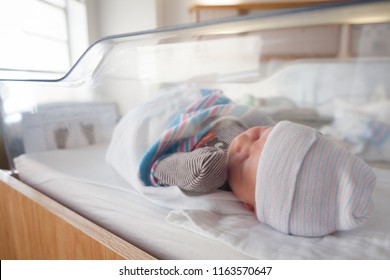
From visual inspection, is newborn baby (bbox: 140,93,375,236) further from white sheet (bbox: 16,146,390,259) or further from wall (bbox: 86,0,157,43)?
wall (bbox: 86,0,157,43)

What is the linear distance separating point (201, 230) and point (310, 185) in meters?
0.15

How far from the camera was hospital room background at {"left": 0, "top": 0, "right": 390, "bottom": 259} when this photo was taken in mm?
363

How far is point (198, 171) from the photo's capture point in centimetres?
41

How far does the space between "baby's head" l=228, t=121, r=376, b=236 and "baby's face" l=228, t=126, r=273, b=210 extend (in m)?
0.02

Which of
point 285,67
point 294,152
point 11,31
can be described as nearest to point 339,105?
point 285,67

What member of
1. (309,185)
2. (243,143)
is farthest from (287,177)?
(243,143)

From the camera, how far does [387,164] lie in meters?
0.65

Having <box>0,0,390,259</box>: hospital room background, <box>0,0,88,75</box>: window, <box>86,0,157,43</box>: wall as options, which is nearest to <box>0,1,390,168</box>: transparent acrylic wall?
<box>0,0,390,259</box>: hospital room background

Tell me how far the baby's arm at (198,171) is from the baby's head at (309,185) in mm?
61

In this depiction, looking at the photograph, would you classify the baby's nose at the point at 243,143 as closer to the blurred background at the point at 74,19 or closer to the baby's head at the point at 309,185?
the baby's head at the point at 309,185

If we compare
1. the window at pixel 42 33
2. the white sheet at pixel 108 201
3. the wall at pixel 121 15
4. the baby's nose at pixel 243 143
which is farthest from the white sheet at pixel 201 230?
the wall at pixel 121 15

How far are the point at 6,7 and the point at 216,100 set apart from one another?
4.14 ft

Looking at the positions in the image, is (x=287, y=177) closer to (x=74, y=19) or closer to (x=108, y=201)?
(x=108, y=201)
